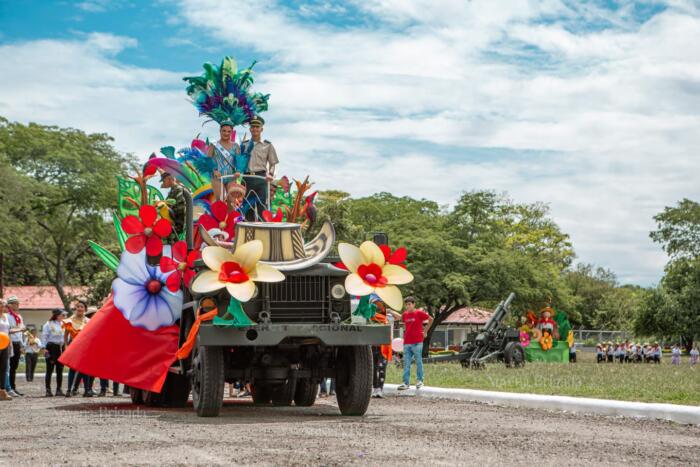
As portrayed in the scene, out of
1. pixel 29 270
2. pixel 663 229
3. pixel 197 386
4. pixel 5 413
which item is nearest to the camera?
pixel 197 386

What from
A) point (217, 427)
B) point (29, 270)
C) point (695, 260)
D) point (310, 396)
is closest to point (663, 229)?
point (695, 260)

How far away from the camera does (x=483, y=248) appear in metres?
47.9

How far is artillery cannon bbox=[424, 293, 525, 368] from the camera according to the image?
104ft

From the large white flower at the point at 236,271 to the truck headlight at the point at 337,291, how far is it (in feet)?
3.30

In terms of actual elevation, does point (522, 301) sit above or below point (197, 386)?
above

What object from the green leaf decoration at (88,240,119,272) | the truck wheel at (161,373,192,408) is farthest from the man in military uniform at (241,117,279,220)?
the truck wheel at (161,373,192,408)

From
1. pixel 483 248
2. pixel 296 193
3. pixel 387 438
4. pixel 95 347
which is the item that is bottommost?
pixel 387 438

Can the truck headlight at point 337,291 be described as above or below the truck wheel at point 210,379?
above

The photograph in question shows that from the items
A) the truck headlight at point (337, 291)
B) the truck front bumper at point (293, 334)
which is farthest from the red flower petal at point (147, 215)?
the truck headlight at point (337, 291)

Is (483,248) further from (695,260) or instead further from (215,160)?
(215,160)

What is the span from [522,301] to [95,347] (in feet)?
120

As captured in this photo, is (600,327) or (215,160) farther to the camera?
(600,327)

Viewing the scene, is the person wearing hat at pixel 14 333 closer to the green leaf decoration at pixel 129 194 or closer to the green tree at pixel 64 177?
the green leaf decoration at pixel 129 194

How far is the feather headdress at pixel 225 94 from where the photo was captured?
49.2 ft
